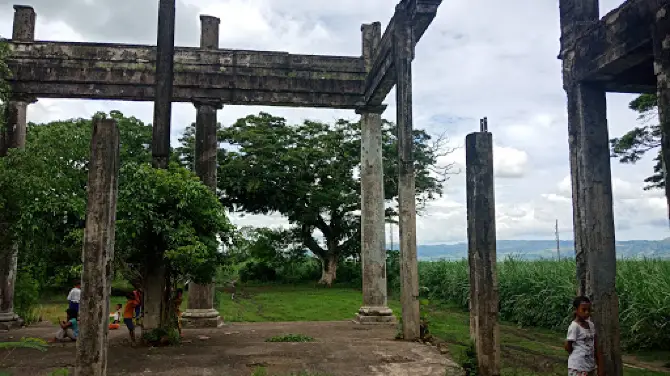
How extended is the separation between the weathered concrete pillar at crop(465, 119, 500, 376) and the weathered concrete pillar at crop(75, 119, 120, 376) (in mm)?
4782

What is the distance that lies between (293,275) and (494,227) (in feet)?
74.8

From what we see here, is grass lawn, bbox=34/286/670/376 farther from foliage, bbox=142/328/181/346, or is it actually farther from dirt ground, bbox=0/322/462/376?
foliage, bbox=142/328/181/346

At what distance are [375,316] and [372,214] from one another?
8.42 ft

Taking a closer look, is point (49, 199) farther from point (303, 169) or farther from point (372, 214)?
point (303, 169)

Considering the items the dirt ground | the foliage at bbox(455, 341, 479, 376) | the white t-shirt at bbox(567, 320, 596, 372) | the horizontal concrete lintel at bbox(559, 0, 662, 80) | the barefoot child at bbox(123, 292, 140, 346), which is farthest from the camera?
the barefoot child at bbox(123, 292, 140, 346)

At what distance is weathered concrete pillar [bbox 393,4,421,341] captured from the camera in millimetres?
10422

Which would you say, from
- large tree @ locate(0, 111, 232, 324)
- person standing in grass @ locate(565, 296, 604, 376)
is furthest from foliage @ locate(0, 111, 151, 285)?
person standing in grass @ locate(565, 296, 604, 376)

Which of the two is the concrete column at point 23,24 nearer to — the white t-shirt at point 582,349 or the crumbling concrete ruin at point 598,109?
the crumbling concrete ruin at point 598,109

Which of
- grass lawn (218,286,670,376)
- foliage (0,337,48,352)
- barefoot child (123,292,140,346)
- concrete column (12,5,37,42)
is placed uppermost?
concrete column (12,5,37,42)

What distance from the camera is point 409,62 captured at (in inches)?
436

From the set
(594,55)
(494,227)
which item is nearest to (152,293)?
(494,227)

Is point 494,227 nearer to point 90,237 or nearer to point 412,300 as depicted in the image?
point 412,300

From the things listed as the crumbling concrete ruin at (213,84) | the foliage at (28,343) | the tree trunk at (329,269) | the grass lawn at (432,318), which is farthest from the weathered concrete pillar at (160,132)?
the tree trunk at (329,269)

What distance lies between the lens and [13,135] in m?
13.1
